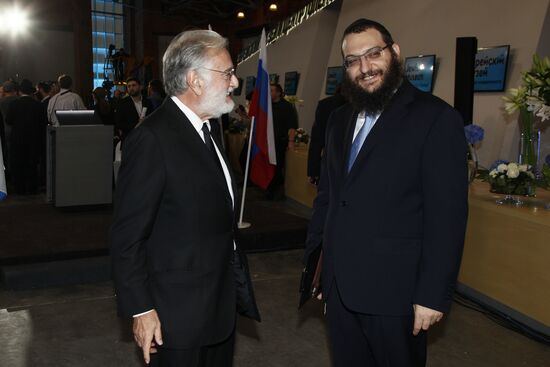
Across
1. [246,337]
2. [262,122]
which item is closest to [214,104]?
[246,337]

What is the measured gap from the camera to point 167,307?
1.75 m

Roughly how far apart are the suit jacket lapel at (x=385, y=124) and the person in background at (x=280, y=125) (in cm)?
585

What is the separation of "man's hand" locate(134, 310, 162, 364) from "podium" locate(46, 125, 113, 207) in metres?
4.75

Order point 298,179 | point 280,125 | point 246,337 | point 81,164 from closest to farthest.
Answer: point 246,337 → point 81,164 → point 298,179 → point 280,125

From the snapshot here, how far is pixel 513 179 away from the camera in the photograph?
3881 millimetres

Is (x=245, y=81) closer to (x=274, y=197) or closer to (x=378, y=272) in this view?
(x=274, y=197)

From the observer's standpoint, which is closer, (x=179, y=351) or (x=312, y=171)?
(x=179, y=351)

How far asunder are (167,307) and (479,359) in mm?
2091

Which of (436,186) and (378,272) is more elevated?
(436,186)

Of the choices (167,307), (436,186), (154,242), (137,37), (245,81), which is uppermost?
(137,37)

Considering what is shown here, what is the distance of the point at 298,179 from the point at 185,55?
19.2ft

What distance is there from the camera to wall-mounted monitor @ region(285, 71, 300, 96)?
35.7 ft

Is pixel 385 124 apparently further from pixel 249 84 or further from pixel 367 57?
pixel 249 84

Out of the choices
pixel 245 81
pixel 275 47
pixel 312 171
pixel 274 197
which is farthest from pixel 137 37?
pixel 312 171
